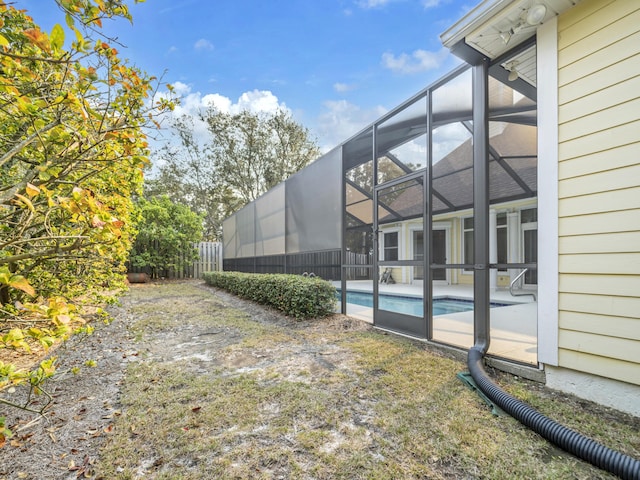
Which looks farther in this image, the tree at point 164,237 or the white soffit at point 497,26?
the tree at point 164,237

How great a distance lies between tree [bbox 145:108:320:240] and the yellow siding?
17.0 m

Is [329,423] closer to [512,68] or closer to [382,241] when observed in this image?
[382,241]

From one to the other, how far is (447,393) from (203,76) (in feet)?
33.3

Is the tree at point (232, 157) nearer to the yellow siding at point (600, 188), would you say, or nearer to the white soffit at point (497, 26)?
the white soffit at point (497, 26)

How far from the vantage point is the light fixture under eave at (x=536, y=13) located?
2.47m

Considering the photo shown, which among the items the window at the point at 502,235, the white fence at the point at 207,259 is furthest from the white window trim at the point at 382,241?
the white fence at the point at 207,259

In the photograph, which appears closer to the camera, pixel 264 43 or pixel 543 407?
pixel 543 407

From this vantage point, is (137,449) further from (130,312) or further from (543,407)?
(130,312)

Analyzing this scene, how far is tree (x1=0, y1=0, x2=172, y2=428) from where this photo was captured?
46.2 inches

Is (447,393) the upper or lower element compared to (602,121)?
lower

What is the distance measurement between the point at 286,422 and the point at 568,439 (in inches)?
66.8

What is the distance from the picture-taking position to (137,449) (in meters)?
1.81

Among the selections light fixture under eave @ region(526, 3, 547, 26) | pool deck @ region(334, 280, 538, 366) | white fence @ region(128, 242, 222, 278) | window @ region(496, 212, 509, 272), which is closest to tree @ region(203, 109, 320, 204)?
white fence @ region(128, 242, 222, 278)

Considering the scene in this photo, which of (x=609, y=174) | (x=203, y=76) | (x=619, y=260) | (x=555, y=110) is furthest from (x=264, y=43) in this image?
(x=619, y=260)
